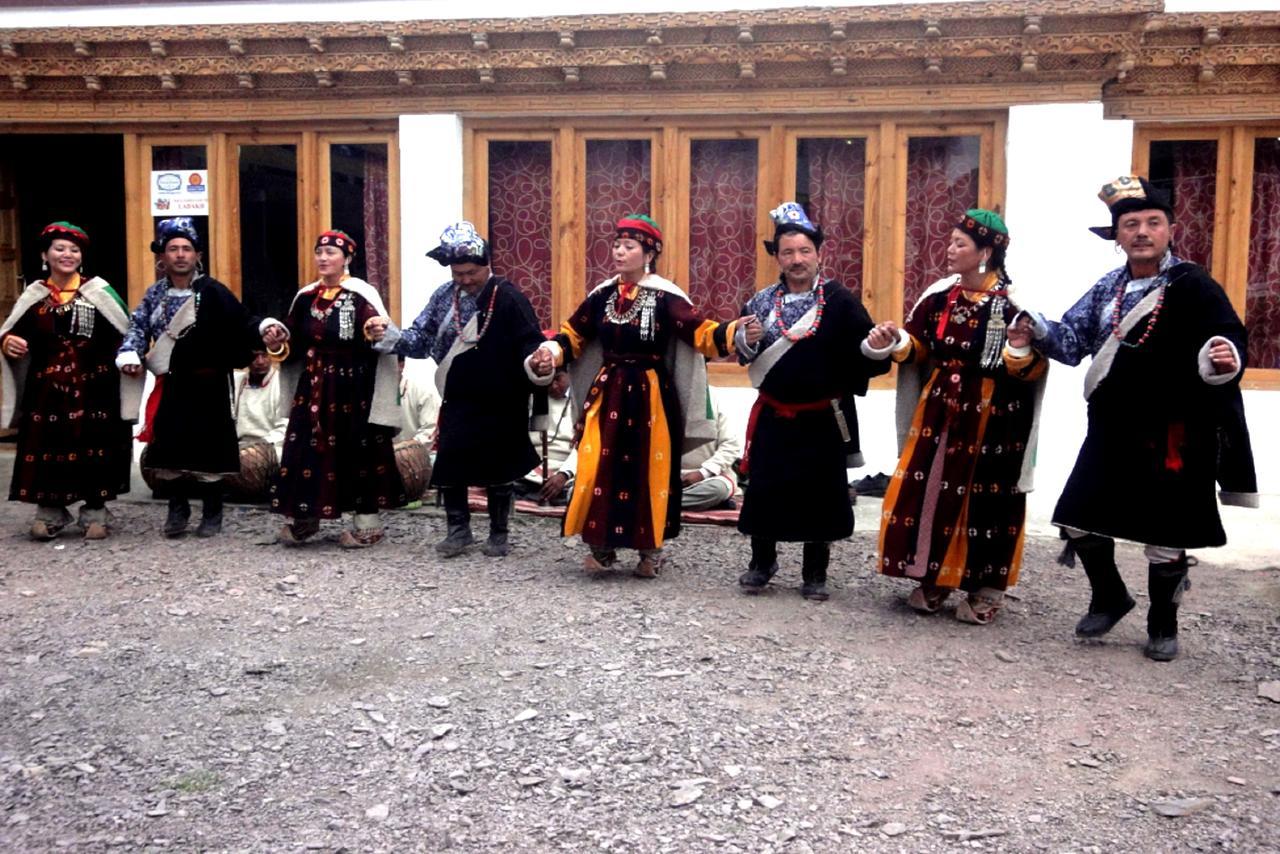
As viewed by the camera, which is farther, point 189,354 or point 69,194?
point 69,194

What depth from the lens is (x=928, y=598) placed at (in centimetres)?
532

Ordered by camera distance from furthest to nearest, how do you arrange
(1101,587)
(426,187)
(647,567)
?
(426,187)
(647,567)
(1101,587)

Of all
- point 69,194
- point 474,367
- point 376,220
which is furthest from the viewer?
point 69,194

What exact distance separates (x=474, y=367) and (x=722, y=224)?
287 cm

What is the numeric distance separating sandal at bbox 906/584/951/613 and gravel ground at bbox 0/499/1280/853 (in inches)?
2.2

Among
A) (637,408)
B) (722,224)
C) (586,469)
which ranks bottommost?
(586,469)

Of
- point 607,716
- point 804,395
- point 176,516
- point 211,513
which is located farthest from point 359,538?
point 607,716

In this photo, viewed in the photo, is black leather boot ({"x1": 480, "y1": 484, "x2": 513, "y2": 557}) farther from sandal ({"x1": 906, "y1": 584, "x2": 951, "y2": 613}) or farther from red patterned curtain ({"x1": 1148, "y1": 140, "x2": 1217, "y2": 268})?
red patterned curtain ({"x1": 1148, "y1": 140, "x2": 1217, "y2": 268})

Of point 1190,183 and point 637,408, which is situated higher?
point 1190,183

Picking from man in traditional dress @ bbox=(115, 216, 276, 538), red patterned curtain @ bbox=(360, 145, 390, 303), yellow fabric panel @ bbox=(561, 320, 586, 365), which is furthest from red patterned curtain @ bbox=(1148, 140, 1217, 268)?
man in traditional dress @ bbox=(115, 216, 276, 538)

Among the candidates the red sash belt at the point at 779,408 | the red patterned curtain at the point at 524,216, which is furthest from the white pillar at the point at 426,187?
the red sash belt at the point at 779,408

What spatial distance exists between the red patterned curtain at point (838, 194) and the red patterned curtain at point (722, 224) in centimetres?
35

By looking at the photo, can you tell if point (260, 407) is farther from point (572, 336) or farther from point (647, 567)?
point (647, 567)

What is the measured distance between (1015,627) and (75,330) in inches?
194
